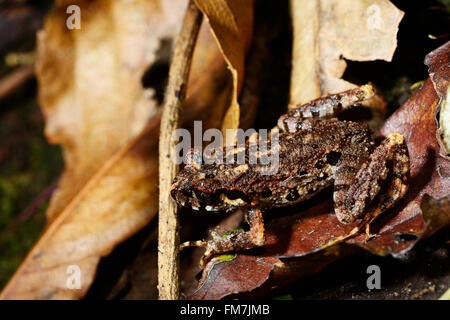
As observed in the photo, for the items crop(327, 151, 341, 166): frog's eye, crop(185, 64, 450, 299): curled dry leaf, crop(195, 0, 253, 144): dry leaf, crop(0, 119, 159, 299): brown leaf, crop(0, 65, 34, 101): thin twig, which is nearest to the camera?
crop(185, 64, 450, 299): curled dry leaf

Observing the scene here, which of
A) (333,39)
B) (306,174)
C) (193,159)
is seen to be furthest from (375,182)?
(193,159)


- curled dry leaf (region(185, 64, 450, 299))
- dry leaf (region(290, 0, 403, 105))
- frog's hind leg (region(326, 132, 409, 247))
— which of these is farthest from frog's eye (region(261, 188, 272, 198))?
dry leaf (region(290, 0, 403, 105))

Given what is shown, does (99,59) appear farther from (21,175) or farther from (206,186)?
(206,186)

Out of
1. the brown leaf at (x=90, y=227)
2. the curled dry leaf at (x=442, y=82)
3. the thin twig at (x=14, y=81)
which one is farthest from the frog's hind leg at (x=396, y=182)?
the thin twig at (x=14, y=81)

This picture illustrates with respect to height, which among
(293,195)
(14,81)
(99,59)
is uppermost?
(14,81)

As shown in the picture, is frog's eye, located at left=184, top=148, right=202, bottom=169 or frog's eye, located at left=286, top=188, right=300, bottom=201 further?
frog's eye, located at left=184, top=148, right=202, bottom=169

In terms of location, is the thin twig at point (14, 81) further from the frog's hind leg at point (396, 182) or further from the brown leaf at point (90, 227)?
the frog's hind leg at point (396, 182)

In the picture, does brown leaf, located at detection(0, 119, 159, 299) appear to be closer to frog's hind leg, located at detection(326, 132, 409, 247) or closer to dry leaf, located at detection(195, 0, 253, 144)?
dry leaf, located at detection(195, 0, 253, 144)
